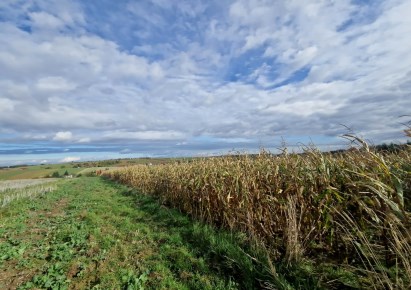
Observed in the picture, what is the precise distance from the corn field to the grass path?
97 cm

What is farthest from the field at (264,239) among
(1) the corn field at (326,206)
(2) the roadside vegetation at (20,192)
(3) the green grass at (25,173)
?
(3) the green grass at (25,173)

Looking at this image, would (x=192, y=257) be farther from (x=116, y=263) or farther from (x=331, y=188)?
(x=331, y=188)

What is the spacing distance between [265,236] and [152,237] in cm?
399

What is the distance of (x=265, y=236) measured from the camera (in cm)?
705

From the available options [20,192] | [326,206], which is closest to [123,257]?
[326,206]

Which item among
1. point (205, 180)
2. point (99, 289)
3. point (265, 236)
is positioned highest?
point (205, 180)

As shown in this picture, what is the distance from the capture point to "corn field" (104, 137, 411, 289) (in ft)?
14.0

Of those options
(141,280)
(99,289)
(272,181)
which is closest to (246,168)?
(272,181)

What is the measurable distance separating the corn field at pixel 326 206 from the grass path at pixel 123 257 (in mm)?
965

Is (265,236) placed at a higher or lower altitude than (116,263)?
higher

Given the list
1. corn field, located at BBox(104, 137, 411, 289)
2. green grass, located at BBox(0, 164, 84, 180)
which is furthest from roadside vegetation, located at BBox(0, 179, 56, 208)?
green grass, located at BBox(0, 164, 84, 180)

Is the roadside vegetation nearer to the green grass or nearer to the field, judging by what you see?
the field

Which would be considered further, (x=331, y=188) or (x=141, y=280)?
(x=141, y=280)

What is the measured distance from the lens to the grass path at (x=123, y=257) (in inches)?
237
